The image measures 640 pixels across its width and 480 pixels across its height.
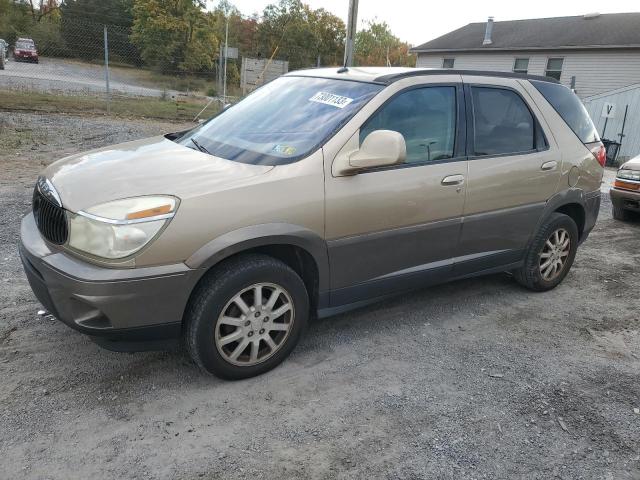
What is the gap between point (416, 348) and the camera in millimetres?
3781

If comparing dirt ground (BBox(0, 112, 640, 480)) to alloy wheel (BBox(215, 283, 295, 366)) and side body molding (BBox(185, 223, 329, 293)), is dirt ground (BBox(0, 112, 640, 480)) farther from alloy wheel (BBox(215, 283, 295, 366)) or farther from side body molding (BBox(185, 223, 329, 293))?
side body molding (BBox(185, 223, 329, 293))

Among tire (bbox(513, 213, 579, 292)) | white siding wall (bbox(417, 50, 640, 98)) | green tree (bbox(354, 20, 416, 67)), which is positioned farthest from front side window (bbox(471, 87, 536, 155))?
green tree (bbox(354, 20, 416, 67))

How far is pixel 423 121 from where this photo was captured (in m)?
3.76

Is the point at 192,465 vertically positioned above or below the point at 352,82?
below

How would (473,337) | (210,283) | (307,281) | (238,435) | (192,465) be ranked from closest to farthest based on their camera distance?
(192,465)
(238,435)
(210,283)
(307,281)
(473,337)

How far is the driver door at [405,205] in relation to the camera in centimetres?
338

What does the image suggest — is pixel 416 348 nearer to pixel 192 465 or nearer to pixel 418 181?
pixel 418 181

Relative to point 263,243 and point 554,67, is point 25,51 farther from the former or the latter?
point 263,243

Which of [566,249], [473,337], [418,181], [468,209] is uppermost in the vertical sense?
[418,181]

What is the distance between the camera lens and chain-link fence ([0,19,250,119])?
54.8 ft

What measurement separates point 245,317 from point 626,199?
7138mm

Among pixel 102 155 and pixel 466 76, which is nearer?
pixel 102 155

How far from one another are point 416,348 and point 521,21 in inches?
1261

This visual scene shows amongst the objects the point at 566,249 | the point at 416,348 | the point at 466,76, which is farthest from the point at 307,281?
the point at 566,249
